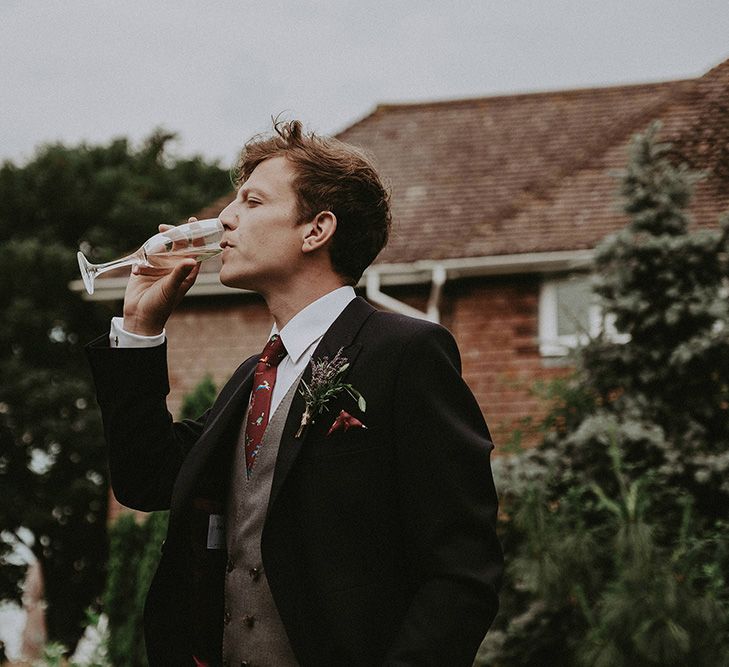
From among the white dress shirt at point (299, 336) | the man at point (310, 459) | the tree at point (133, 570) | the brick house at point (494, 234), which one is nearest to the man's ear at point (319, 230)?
the man at point (310, 459)

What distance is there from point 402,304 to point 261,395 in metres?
9.56

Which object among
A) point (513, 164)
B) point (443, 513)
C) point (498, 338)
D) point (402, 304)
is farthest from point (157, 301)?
point (513, 164)

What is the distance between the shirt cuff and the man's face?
230 millimetres

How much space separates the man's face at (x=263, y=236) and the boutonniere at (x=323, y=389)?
0.32 meters

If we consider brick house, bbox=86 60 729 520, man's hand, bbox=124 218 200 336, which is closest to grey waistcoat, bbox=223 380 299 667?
man's hand, bbox=124 218 200 336

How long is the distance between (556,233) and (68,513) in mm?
15635

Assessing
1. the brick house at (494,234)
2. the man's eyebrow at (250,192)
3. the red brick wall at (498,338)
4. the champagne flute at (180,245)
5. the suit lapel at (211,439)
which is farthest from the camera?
the brick house at (494,234)

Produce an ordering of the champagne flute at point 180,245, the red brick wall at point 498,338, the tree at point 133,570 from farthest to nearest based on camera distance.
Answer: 1. the red brick wall at point 498,338
2. the tree at point 133,570
3. the champagne flute at point 180,245

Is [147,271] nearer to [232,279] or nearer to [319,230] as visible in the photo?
[232,279]

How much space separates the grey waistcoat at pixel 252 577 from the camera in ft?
7.75

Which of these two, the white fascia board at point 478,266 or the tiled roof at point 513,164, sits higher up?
the tiled roof at point 513,164

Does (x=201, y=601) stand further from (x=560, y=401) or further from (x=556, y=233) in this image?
(x=556, y=233)

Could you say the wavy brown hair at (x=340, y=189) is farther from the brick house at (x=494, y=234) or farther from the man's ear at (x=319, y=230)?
the brick house at (x=494, y=234)

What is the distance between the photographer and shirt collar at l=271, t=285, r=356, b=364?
2678mm
